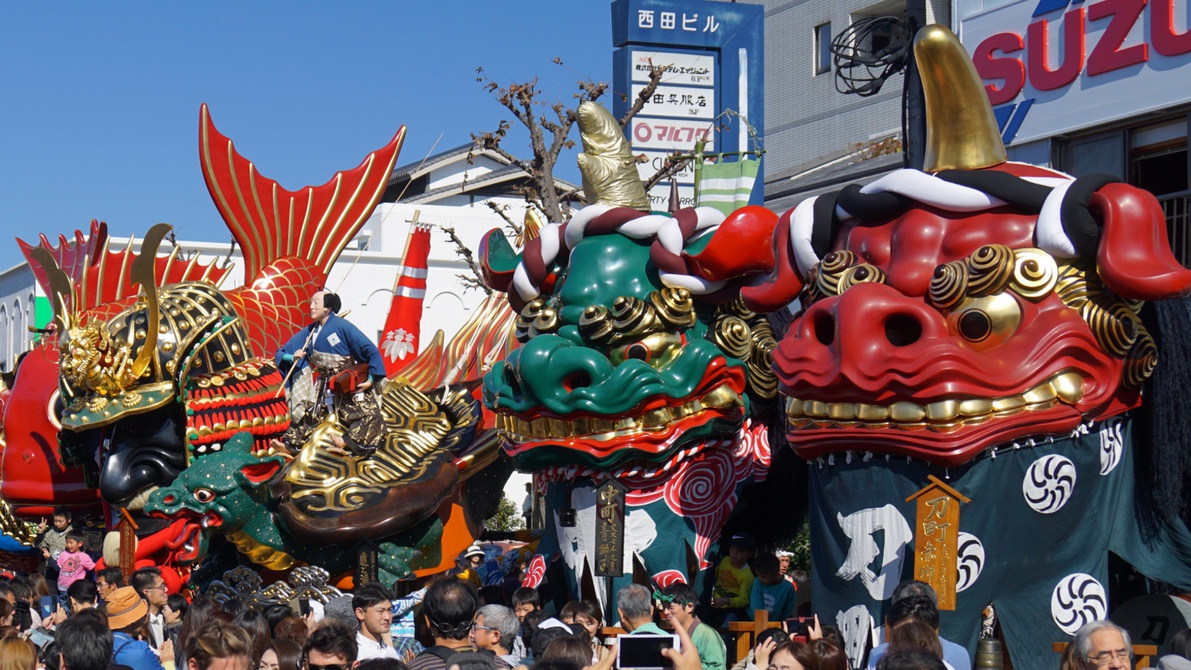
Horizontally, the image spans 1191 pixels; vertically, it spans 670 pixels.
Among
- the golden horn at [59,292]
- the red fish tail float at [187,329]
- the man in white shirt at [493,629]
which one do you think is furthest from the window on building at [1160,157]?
the golden horn at [59,292]

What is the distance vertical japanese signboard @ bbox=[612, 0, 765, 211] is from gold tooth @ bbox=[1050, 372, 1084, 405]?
8.11 m

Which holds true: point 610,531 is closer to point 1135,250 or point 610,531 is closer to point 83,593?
point 83,593

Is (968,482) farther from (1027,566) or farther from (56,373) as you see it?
(56,373)

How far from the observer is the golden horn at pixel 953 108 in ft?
23.7

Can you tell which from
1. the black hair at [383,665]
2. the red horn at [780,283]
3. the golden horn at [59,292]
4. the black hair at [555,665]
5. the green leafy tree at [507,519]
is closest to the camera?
the black hair at [383,665]

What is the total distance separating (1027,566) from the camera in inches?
269

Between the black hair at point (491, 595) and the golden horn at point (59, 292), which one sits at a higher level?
the golden horn at point (59, 292)

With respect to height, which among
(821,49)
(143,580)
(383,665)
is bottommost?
(143,580)

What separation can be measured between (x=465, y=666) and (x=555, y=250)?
4.60 metres

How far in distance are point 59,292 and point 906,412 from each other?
25.6 feet

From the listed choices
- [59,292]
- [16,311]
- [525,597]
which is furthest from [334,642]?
[16,311]

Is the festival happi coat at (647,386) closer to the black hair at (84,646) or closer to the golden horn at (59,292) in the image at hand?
the black hair at (84,646)

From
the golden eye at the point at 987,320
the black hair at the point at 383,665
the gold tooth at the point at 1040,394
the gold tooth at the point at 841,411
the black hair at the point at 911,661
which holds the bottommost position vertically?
the black hair at the point at 383,665

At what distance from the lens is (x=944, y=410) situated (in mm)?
6730
